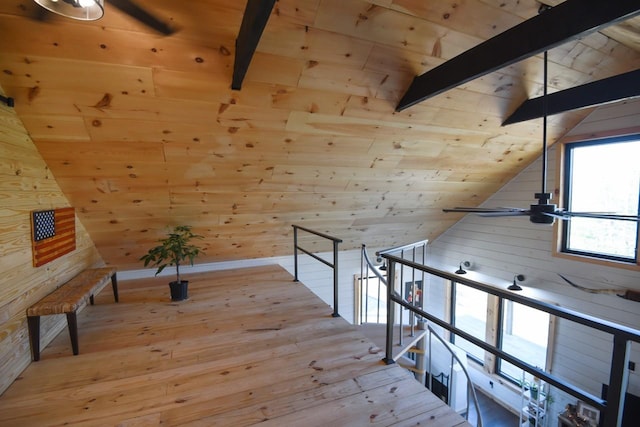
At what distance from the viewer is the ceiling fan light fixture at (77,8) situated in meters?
1.19

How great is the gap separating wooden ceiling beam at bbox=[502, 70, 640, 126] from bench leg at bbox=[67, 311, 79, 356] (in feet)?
14.7

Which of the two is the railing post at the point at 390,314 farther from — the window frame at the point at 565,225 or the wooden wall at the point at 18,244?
the window frame at the point at 565,225

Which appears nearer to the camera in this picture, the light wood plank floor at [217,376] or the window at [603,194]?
the light wood plank floor at [217,376]

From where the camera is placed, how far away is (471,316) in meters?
5.57

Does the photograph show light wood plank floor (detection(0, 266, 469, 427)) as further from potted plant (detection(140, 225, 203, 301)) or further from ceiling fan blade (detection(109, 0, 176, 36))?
ceiling fan blade (detection(109, 0, 176, 36))

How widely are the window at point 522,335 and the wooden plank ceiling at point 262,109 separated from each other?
2319 mm

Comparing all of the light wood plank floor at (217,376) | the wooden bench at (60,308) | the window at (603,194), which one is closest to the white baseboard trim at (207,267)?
the light wood plank floor at (217,376)

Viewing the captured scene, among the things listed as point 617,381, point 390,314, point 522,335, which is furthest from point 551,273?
point 617,381

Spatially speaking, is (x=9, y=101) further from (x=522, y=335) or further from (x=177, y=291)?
(x=522, y=335)

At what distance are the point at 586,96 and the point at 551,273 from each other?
253 cm

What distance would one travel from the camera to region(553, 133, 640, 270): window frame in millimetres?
3478

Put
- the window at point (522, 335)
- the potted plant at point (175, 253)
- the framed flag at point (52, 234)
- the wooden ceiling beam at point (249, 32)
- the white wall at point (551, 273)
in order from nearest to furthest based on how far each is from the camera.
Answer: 1. the wooden ceiling beam at point (249, 32)
2. the framed flag at point (52, 234)
3. the potted plant at point (175, 253)
4. the white wall at point (551, 273)
5. the window at point (522, 335)

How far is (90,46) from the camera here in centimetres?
185

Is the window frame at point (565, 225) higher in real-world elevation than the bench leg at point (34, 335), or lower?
higher
